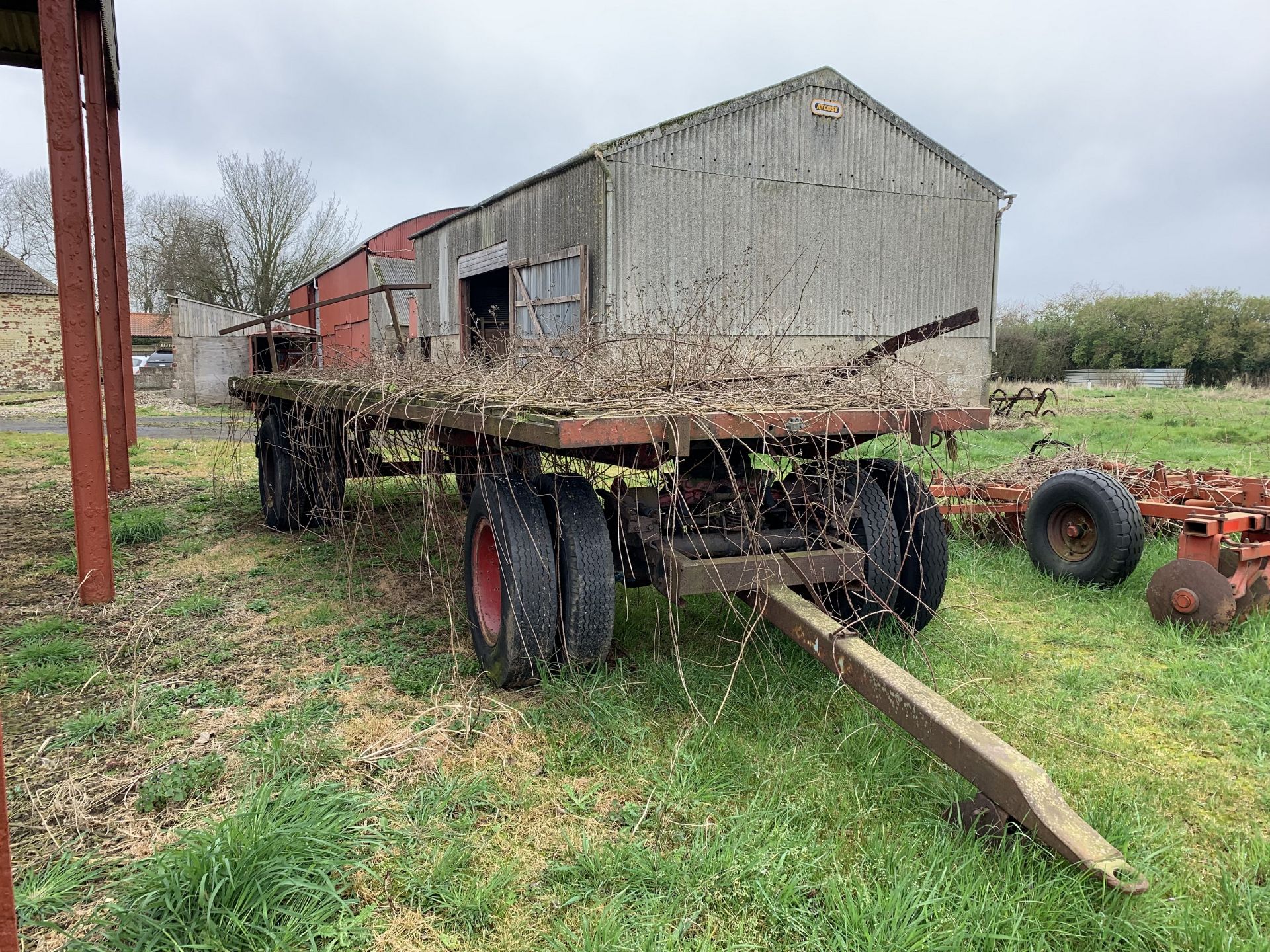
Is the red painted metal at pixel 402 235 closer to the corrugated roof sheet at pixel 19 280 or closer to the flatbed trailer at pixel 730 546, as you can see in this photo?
the corrugated roof sheet at pixel 19 280

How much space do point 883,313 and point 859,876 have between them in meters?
12.2

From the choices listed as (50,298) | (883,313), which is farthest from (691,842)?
(50,298)

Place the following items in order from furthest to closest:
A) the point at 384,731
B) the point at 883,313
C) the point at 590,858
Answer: the point at 883,313
the point at 384,731
the point at 590,858

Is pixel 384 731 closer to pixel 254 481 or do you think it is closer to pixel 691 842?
pixel 691 842

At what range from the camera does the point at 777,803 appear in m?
2.35

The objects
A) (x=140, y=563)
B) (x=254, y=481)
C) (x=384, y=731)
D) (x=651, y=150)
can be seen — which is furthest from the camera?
(x=651, y=150)

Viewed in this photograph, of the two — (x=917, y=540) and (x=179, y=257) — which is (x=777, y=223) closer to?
(x=917, y=540)

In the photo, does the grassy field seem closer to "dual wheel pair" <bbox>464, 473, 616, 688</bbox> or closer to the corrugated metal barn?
"dual wheel pair" <bbox>464, 473, 616, 688</bbox>

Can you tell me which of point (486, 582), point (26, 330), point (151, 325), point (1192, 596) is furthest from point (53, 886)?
point (151, 325)

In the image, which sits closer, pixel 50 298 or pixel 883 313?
pixel 883 313

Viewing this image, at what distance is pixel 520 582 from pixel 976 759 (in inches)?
64.0

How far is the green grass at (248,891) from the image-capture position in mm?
1771

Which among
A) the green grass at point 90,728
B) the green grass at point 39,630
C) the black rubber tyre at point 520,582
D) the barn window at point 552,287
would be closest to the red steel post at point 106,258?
the green grass at point 39,630

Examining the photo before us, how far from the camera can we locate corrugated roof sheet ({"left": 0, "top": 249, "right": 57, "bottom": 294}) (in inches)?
1022
